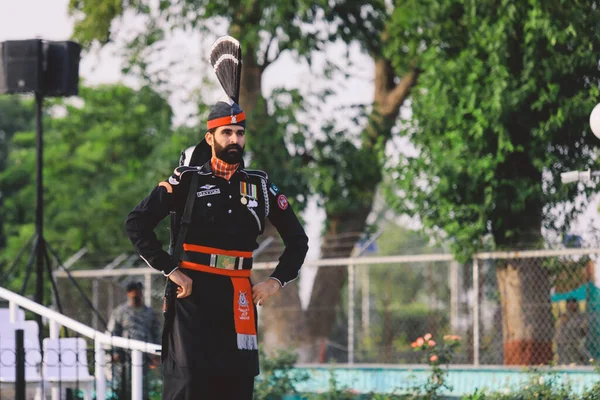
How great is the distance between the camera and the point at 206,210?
5.95m

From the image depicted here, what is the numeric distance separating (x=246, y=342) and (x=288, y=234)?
2.06 feet

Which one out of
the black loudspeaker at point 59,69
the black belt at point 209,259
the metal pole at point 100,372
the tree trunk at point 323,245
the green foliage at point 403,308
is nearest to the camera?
the black belt at point 209,259

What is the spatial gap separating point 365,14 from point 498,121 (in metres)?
6.07

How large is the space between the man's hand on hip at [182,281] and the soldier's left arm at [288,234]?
541 millimetres

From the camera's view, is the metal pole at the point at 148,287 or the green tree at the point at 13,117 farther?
the green tree at the point at 13,117

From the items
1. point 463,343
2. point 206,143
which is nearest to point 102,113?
point 463,343

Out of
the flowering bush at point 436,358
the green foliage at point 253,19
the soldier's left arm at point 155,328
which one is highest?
the green foliage at point 253,19

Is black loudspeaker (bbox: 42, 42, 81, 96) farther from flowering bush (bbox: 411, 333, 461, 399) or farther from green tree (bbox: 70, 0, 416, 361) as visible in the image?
green tree (bbox: 70, 0, 416, 361)

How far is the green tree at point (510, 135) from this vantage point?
13797 millimetres

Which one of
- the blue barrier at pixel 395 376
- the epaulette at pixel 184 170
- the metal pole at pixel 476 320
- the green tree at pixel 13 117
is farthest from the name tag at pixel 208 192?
the green tree at pixel 13 117

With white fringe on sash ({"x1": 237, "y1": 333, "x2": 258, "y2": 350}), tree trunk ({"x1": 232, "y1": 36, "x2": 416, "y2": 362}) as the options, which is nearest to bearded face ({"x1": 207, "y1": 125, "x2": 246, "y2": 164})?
white fringe on sash ({"x1": 237, "y1": 333, "x2": 258, "y2": 350})

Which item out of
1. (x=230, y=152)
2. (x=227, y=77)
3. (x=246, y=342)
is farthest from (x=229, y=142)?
(x=246, y=342)

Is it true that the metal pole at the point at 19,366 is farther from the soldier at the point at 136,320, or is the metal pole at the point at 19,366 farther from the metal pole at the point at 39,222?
the soldier at the point at 136,320

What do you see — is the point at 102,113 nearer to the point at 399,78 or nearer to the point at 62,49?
the point at 399,78
